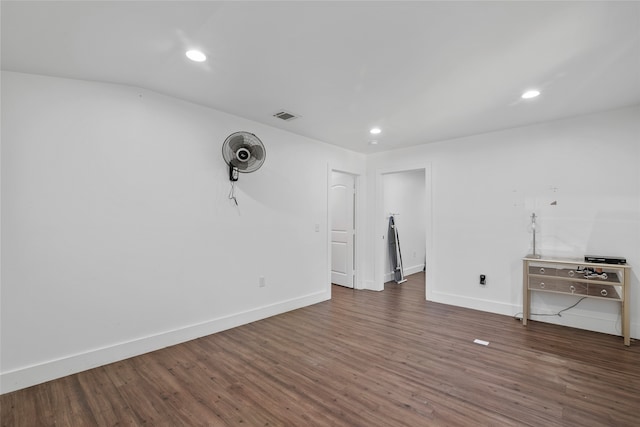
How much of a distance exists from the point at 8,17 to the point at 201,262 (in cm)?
231

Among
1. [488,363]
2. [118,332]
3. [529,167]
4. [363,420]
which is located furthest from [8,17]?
[529,167]

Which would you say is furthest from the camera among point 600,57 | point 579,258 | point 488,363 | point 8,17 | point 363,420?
point 579,258

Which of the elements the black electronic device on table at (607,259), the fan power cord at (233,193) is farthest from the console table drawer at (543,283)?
the fan power cord at (233,193)

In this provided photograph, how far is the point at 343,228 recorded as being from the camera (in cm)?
545

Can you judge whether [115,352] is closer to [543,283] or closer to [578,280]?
[543,283]

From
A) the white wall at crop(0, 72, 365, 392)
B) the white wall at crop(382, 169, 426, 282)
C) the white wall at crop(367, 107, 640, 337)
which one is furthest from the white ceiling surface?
the white wall at crop(382, 169, 426, 282)

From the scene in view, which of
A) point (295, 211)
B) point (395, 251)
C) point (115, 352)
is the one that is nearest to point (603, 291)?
point (395, 251)

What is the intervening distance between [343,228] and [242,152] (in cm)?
274

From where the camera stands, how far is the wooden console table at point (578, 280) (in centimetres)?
296

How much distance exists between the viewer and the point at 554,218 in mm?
3574

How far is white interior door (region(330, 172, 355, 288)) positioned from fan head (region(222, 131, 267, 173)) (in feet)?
7.16

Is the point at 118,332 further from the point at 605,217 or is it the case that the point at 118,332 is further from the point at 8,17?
the point at 605,217

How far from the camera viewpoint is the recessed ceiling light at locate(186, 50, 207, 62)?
6.97ft

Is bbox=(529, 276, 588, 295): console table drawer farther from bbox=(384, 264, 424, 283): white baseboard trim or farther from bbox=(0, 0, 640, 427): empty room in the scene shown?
bbox=(384, 264, 424, 283): white baseboard trim
